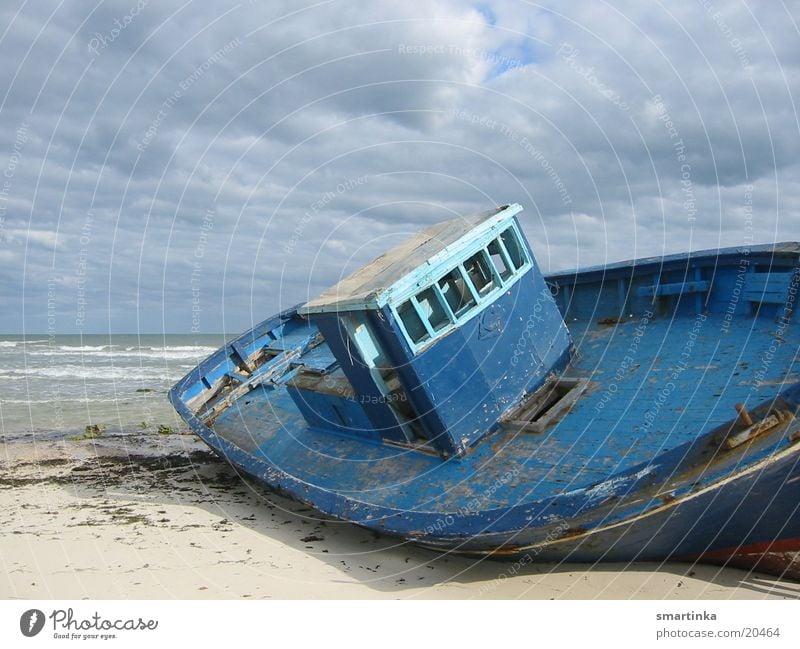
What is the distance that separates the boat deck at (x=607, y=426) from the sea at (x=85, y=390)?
48.0 ft

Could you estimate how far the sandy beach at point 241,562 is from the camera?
21.2 feet

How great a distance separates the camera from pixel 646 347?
920 cm

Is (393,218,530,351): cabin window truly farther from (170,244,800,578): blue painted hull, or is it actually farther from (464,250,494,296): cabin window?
(170,244,800,578): blue painted hull

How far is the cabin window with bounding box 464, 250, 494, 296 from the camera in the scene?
8.90 m

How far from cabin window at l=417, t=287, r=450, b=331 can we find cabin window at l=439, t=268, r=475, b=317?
24 centimetres

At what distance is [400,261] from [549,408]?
2.93 m

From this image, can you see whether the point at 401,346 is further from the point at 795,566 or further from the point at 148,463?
the point at 148,463

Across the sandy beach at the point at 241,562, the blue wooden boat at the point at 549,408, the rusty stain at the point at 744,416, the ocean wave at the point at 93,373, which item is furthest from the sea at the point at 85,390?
the rusty stain at the point at 744,416

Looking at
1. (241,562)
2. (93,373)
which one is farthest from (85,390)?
(241,562)

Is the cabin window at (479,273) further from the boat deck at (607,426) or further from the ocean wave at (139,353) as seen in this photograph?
the ocean wave at (139,353)

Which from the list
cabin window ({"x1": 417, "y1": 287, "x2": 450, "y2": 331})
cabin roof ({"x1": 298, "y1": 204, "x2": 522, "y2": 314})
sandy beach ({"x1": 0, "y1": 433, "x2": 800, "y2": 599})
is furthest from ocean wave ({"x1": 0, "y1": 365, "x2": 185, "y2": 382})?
cabin window ({"x1": 417, "y1": 287, "x2": 450, "y2": 331})

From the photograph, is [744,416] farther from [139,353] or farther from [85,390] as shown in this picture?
[139,353]

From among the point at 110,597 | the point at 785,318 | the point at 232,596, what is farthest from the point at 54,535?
the point at 785,318

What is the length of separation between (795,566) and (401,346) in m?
4.82
